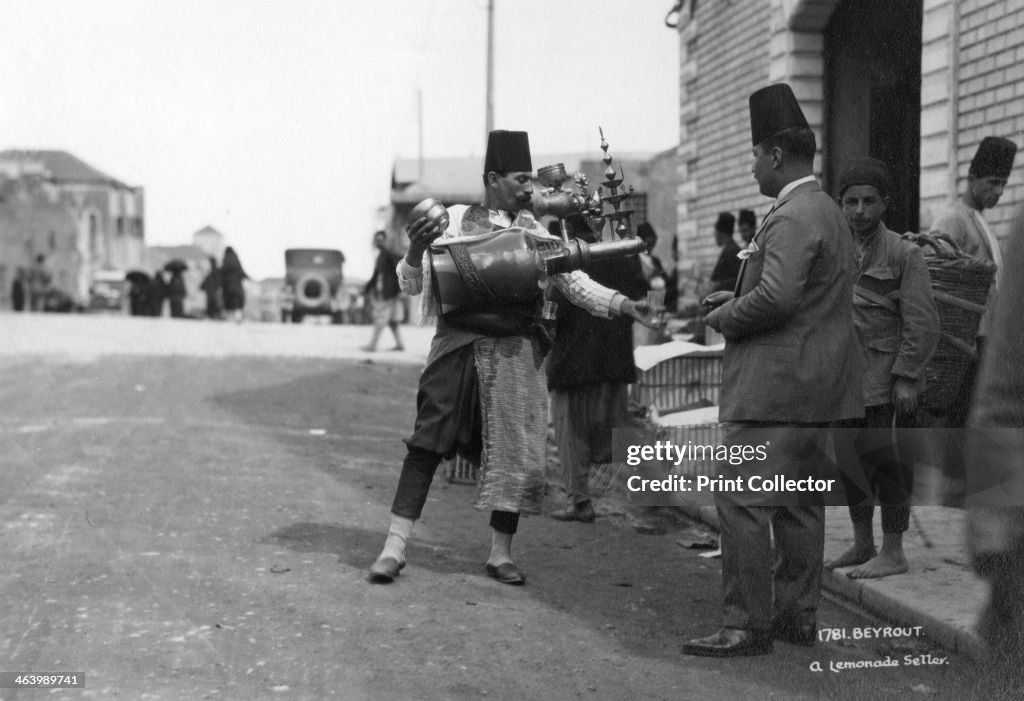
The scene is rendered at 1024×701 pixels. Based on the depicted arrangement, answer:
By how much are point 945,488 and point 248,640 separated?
352 centimetres

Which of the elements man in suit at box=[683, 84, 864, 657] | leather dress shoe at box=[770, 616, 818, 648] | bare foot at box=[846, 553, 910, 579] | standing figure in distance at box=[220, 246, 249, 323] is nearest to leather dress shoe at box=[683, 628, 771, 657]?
man in suit at box=[683, 84, 864, 657]

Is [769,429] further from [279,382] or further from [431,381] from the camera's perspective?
[279,382]

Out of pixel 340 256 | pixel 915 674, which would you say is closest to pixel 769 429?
pixel 915 674

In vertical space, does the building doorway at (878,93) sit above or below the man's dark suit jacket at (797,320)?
above

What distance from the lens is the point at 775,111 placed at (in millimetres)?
4602

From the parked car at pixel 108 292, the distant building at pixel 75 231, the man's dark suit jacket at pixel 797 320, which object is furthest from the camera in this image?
the parked car at pixel 108 292

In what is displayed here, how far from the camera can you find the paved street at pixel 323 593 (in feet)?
14.1

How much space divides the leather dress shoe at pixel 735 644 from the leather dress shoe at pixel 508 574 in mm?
1243

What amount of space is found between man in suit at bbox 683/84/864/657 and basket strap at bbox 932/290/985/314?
1.30 m

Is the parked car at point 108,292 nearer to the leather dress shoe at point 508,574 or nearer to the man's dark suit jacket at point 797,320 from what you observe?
the leather dress shoe at point 508,574

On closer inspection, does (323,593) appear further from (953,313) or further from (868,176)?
(953,313)

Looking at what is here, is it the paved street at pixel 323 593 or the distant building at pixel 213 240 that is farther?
the distant building at pixel 213 240

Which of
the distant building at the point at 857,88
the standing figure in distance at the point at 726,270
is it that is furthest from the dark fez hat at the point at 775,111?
the standing figure in distance at the point at 726,270

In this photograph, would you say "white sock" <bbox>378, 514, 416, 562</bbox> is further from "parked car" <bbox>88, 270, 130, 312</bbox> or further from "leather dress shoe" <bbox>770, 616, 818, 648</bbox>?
"parked car" <bbox>88, 270, 130, 312</bbox>
